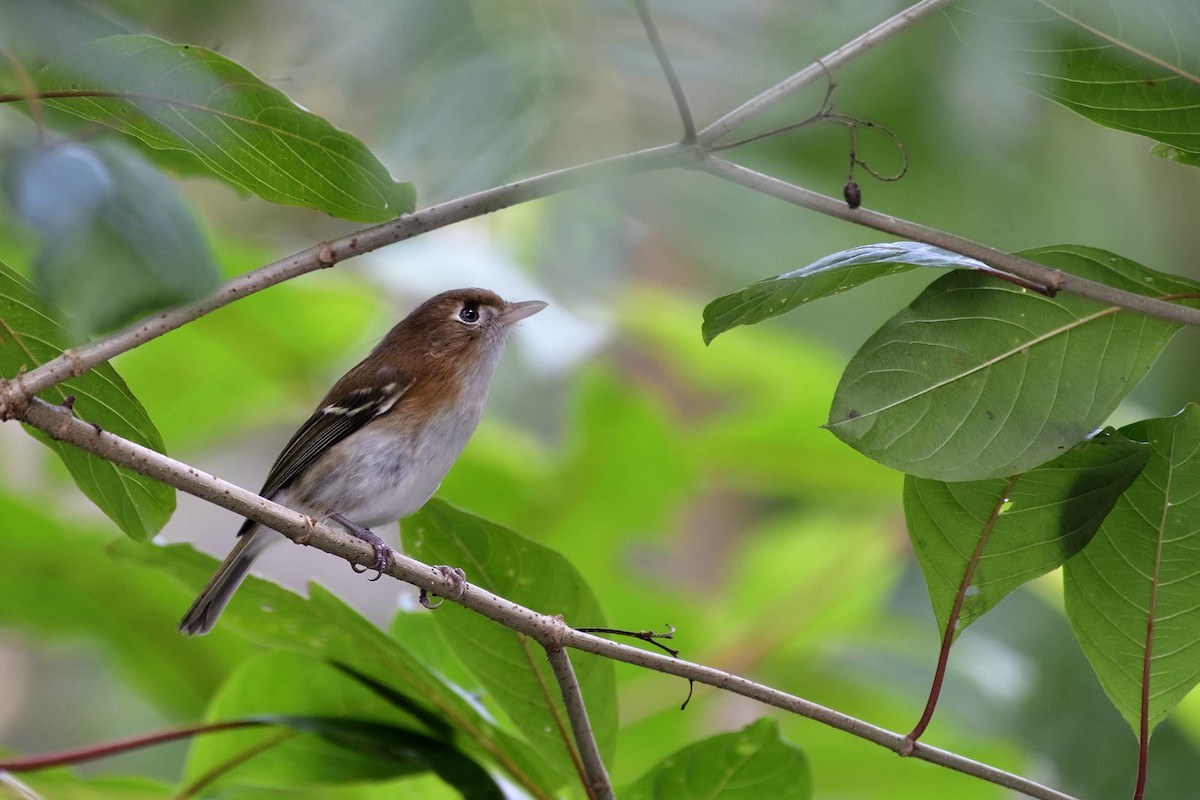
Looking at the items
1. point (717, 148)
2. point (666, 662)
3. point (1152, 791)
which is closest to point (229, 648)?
point (666, 662)

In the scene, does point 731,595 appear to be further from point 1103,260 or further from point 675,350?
point 1103,260

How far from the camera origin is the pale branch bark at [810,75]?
59.6 inches

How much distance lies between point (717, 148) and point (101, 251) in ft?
2.47

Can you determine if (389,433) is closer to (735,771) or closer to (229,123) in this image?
(735,771)

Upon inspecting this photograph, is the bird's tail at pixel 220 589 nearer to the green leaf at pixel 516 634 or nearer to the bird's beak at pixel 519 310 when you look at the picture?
the green leaf at pixel 516 634

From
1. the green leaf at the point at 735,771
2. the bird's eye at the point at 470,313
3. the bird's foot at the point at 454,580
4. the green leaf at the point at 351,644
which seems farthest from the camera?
the bird's eye at the point at 470,313

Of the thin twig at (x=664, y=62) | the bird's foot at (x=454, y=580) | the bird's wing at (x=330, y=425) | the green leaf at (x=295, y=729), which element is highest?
the bird's wing at (x=330, y=425)

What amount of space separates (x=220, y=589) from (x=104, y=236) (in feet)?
5.92

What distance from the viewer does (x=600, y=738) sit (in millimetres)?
2096

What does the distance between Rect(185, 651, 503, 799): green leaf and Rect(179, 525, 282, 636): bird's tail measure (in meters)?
0.23

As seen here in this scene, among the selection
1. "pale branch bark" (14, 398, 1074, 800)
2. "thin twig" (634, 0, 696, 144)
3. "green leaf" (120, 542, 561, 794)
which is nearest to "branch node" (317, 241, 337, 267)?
"pale branch bark" (14, 398, 1074, 800)

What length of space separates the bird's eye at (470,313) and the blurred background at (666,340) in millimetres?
80

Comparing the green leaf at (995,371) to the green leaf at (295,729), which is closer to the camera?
the green leaf at (995,371)

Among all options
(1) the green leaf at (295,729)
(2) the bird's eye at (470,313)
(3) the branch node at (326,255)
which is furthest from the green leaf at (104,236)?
(2) the bird's eye at (470,313)
